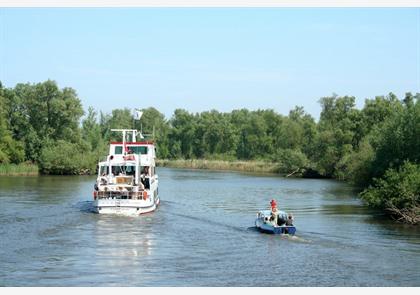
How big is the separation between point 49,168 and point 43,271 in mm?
67353

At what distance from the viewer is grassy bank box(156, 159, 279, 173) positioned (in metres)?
110

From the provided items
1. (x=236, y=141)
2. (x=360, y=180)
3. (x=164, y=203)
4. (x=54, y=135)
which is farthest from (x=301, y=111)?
(x=164, y=203)

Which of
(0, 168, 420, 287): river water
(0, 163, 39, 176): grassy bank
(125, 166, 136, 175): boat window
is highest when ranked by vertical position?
(125, 166, 136, 175): boat window

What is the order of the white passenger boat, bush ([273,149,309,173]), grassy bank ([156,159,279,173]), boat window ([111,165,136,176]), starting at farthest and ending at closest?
grassy bank ([156,159,279,173]) < bush ([273,149,309,173]) < boat window ([111,165,136,176]) < the white passenger boat

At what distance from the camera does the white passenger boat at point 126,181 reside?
3925cm

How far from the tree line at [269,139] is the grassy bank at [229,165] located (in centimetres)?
344

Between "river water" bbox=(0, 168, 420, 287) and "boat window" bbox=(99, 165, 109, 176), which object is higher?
"boat window" bbox=(99, 165, 109, 176)

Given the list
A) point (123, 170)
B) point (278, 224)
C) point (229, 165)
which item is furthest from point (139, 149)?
point (229, 165)

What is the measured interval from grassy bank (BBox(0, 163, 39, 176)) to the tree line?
1677 millimetres

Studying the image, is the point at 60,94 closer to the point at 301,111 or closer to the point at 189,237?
the point at 189,237

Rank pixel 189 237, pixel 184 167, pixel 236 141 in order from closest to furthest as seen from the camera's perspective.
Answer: pixel 189 237
pixel 184 167
pixel 236 141

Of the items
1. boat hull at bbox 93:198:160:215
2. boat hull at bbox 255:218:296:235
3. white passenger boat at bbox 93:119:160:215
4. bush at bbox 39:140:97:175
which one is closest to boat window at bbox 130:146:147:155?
white passenger boat at bbox 93:119:160:215

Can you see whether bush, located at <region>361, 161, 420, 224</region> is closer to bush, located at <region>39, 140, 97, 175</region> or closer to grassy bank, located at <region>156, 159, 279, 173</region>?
bush, located at <region>39, 140, 97, 175</region>

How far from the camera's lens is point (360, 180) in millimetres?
62250
